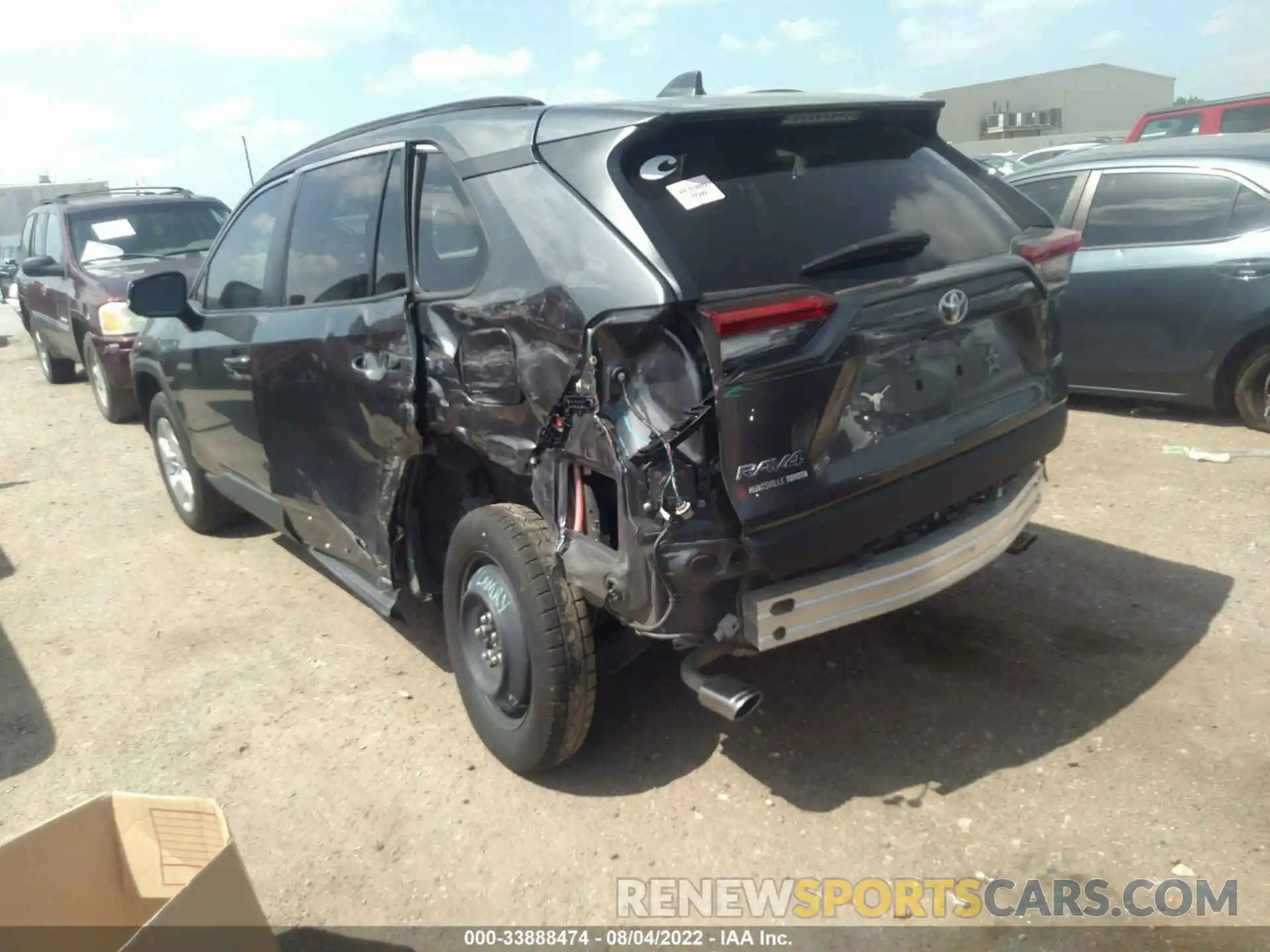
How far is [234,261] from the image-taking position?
15.6ft

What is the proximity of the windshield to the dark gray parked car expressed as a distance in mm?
7358

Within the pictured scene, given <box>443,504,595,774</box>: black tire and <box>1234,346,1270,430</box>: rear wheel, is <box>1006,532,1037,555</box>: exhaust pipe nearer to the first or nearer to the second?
<box>443,504,595,774</box>: black tire

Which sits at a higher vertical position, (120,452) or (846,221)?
(846,221)

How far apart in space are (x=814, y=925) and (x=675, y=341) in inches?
60.4

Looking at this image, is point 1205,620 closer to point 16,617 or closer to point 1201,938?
point 1201,938

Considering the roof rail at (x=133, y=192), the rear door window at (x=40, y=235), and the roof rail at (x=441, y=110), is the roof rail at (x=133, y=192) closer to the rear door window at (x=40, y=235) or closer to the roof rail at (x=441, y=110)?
the rear door window at (x=40, y=235)

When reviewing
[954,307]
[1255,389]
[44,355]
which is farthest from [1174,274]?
[44,355]

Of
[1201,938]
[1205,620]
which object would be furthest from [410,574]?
[1205,620]

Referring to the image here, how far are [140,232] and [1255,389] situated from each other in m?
9.08

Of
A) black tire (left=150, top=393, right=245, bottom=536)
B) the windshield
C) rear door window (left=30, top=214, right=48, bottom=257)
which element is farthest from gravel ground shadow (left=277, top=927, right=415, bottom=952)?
rear door window (left=30, top=214, right=48, bottom=257)

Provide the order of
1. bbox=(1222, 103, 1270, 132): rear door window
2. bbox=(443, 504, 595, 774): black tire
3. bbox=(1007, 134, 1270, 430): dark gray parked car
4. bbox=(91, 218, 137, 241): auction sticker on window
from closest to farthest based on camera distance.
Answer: bbox=(443, 504, 595, 774): black tire → bbox=(1007, 134, 1270, 430): dark gray parked car → bbox=(91, 218, 137, 241): auction sticker on window → bbox=(1222, 103, 1270, 132): rear door window

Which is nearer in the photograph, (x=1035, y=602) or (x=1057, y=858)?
(x=1057, y=858)

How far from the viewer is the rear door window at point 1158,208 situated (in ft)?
19.6

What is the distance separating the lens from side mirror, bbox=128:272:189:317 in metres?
4.66
